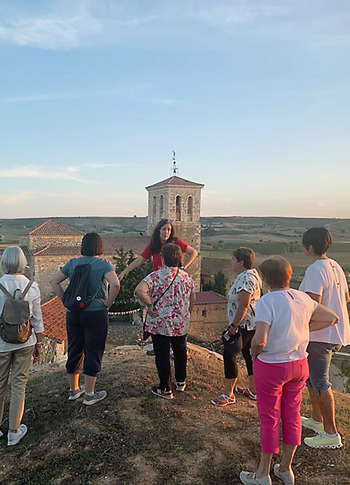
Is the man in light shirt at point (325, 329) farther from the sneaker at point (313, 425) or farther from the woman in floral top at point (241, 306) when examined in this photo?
the woman in floral top at point (241, 306)

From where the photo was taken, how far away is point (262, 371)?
2910 mm

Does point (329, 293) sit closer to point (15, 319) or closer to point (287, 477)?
point (287, 477)

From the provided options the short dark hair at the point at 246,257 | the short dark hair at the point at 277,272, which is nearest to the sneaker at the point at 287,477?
the short dark hair at the point at 277,272

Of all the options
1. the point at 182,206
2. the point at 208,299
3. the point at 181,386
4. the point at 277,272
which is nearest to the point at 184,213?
the point at 182,206

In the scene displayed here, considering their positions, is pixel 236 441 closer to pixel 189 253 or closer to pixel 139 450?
pixel 139 450

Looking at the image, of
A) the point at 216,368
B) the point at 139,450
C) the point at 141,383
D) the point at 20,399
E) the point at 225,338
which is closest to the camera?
the point at 139,450

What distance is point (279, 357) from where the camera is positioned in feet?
9.44

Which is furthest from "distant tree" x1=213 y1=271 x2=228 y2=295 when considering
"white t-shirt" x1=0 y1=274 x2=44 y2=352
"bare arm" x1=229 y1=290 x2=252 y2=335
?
"white t-shirt" x1=0 y1=274 x2=44 y2=352

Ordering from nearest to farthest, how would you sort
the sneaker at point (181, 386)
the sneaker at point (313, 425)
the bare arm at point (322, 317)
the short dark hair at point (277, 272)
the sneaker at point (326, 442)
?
the short dark hair at point (277, 272)
the bare arm at point (322, 317)
the sneaker at point (326, 442)
the sneaker at point (313, 425)
the sneaker at point (181, 386)

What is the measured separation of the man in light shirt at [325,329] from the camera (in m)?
3.50

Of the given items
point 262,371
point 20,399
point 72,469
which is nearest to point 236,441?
point 262,371

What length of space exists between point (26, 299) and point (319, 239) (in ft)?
9.57

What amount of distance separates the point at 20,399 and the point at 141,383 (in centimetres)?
163

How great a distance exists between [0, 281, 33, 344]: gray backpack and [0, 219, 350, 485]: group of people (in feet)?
0.25
